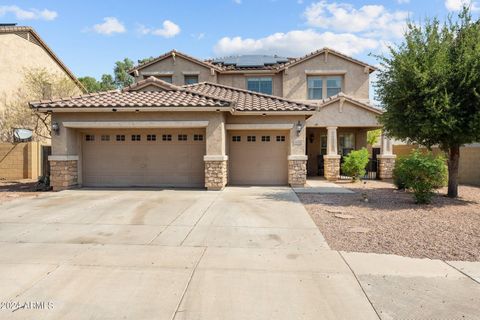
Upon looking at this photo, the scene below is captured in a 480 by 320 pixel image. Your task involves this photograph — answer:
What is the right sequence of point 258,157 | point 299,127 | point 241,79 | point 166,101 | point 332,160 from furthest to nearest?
point 241,79, point 332,160, point 258,157, point 299,127, point 166,101

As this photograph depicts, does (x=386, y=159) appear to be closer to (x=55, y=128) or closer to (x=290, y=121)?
(x=290, y=121)

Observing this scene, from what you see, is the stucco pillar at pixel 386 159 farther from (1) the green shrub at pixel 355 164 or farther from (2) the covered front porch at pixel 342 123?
(1) the green shrub at pixel 355 164

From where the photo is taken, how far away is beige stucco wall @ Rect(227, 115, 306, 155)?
1435 cm

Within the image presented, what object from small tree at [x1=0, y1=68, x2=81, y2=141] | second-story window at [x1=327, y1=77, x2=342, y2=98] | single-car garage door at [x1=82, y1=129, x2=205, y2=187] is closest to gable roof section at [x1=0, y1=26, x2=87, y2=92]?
small tree at [x1=0, y1=68, x2=81, y2=141]

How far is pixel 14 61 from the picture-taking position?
70.9 feet

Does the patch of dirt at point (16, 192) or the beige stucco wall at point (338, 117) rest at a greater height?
the beige stucco wall at point (338, 117)

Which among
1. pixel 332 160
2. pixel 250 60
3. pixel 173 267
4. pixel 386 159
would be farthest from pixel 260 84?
pixel 173 267

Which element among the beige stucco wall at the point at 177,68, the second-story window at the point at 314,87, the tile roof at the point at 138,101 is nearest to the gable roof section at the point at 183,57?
the beige stucco wall at the point at 177,68

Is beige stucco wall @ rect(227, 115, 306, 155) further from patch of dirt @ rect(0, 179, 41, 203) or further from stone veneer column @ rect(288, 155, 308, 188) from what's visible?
patch of dirt @ rect(0, 179, 41, 203)

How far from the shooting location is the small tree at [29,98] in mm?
20766

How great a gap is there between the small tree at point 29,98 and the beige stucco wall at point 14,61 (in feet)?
1.05

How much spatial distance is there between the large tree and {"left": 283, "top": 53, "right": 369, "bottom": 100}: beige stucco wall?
34.3 ft

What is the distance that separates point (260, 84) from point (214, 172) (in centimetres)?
1124

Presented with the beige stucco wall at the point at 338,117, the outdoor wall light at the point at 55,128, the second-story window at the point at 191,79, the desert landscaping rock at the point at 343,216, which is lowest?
the desert landscaping rock at the point at 343,216
